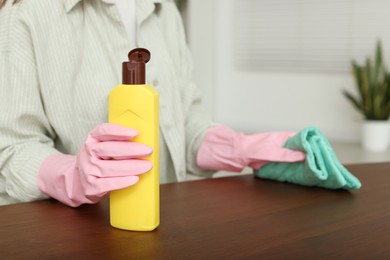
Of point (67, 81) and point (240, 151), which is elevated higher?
point (67, 81)

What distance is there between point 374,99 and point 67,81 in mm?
1372

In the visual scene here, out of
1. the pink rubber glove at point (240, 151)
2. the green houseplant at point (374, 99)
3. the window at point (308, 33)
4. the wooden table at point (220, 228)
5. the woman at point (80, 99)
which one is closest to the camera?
the wooden table at point (220, 228)

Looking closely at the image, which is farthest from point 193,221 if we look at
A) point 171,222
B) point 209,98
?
point 209,98

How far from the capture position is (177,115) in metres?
1.23

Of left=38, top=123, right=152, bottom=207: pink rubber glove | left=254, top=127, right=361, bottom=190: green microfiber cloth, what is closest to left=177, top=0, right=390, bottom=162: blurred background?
left=254, top=127, right=361, bottom=190: green microfiber cloth

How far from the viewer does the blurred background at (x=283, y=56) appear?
2301mm

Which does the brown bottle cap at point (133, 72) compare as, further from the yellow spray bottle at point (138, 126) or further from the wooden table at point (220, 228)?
the wooden table at point (220, 228)

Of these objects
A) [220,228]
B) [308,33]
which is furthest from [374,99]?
[220,228]

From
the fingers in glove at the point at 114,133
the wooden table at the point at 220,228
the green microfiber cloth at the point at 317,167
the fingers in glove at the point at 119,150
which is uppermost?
the fingers in glove at the point at 114,133

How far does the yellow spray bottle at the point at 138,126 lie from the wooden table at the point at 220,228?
18 mm

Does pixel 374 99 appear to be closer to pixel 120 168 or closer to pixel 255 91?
pixel 255 91

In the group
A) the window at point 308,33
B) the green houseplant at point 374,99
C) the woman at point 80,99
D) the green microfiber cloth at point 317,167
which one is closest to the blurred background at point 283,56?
the window at point 308,33

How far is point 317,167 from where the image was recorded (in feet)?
3.17

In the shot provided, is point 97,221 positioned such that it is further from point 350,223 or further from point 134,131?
point 350,223
